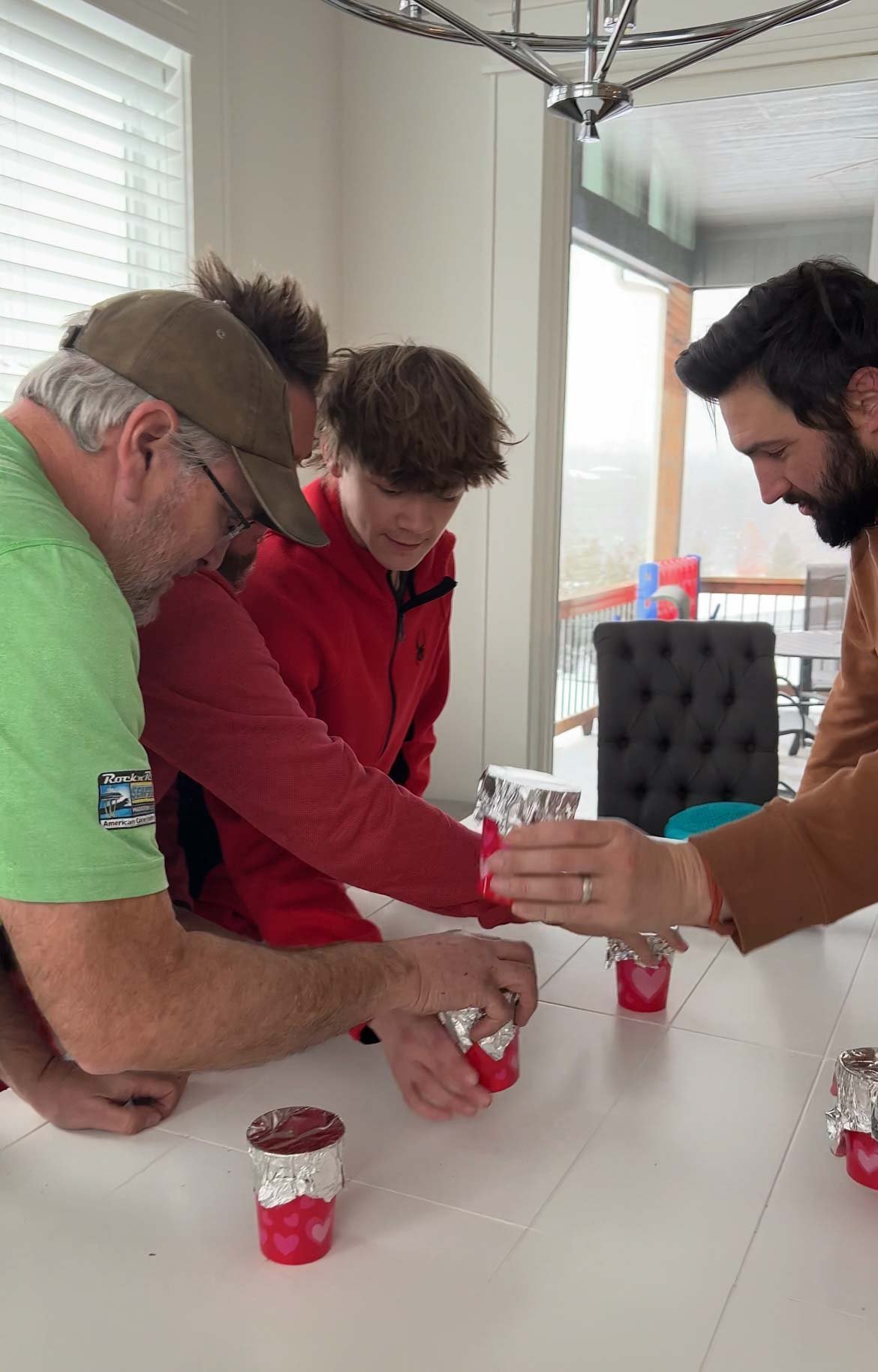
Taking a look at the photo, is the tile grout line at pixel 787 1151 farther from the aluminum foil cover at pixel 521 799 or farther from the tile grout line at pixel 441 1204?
the aluminum foil cover at pixel 521 799

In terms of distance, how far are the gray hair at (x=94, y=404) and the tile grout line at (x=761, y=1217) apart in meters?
0.87

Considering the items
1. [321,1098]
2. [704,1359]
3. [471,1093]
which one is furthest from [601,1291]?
[321,1098]

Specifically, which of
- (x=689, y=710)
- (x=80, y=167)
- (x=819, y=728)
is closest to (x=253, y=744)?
(x=819, y=728)

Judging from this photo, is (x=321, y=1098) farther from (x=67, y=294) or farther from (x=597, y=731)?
(x=67, y=294)

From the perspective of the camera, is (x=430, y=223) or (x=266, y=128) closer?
(x=266, y=128)

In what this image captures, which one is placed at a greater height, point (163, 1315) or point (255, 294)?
point (255, 294)

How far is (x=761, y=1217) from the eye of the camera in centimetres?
103

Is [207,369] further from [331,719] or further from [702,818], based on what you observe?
[702,818]

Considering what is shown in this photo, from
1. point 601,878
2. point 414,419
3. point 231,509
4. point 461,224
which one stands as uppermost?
point 461,224

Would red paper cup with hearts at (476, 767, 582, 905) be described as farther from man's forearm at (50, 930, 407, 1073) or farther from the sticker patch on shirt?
the sticker patch on shirt

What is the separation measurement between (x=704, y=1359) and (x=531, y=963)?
1.76 feet

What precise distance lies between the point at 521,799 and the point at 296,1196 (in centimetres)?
43

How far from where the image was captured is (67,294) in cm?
287

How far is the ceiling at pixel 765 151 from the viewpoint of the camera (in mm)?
3545
